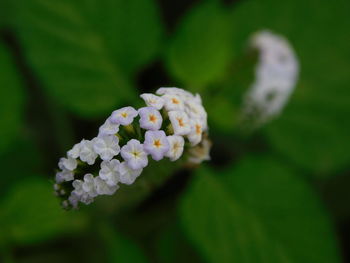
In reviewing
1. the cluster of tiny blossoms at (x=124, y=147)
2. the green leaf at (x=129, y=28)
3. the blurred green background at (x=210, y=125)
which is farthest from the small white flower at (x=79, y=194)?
the green leaf at (x=129, y=28)

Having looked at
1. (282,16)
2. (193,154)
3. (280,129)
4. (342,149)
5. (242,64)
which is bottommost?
(193,154)

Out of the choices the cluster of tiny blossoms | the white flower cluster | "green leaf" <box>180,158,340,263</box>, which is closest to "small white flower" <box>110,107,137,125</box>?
the cluster of tiny blossoms

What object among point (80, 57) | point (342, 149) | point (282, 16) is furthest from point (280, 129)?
point (80, 57)

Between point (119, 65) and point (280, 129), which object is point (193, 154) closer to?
point (119, 65)

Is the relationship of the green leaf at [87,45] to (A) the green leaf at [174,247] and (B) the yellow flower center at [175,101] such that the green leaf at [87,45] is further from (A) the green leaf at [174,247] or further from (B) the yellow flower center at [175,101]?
(B) the yellow flower center at [175,101]

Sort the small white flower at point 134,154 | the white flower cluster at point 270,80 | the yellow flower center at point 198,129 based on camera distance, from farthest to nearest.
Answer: the white flower cluster at point 270,80 < the yellow flower center at point 198,129 < the small white flower at point 134,154

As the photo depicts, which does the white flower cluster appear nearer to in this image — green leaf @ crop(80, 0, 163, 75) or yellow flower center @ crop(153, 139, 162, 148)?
green leaf @ crop(80, 0, 163, 75)

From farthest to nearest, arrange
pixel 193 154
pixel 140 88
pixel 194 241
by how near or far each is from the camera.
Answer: pixel 140 88, pixel 194 241, pixel 193 154
